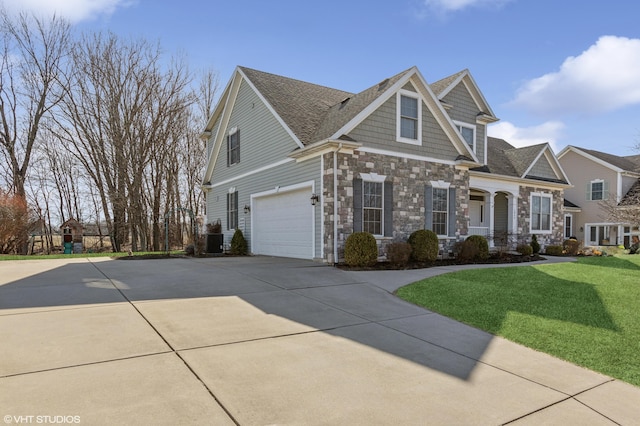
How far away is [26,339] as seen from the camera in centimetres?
416

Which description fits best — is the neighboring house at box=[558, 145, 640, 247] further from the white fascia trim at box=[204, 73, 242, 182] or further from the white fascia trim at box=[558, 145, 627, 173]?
the white fascia trim at box=[204, 73, 242, 182]

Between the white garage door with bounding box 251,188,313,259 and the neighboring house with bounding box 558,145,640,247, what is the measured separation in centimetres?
2085

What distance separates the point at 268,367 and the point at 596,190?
29129 mm

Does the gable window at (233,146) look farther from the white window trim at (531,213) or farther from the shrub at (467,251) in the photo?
the white window trim at (531,213)

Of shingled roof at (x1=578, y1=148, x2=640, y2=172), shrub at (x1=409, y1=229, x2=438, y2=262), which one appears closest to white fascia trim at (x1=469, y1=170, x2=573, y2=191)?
shrub at (x1=409, y1=229, x2=438, y2=262)

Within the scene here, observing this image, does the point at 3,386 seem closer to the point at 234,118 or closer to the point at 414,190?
the point at 414,190

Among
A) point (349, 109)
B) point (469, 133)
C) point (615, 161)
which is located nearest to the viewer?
point (349, 109)

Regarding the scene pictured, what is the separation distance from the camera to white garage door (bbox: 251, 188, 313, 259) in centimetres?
1223

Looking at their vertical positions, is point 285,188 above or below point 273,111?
below

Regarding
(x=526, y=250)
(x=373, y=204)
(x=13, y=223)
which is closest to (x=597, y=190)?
(x=526, y=250)

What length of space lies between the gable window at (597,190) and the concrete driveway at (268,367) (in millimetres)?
25458

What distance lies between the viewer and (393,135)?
484 inches

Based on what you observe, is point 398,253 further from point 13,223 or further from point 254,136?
point 13,223

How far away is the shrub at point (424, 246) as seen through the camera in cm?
1173
